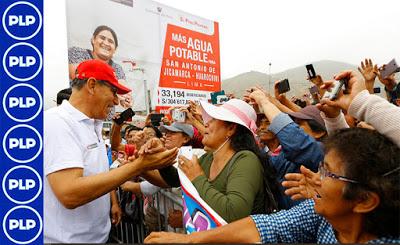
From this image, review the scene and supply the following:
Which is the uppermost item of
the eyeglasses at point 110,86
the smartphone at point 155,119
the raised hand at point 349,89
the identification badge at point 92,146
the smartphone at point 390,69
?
the smartphone at point 390,69

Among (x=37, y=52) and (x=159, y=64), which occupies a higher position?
(x=159, y=64)

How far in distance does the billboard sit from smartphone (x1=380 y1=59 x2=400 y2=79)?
311cm

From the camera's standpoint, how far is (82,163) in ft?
5.73

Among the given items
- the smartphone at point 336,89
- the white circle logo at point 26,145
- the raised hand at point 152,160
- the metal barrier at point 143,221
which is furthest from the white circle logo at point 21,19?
the metal barrier at point 143,221

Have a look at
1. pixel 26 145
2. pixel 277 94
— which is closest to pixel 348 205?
pixel 26 145

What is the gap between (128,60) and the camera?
5199 mm

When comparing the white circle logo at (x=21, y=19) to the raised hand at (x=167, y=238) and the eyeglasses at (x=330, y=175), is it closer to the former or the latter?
the raised hand at (x=167, y=238)

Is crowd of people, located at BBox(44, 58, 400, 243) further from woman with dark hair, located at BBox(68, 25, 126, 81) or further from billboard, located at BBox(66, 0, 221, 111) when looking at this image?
billboard, located at BBox(66, 0, 221, 111)

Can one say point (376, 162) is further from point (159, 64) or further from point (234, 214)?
point (159, 64)

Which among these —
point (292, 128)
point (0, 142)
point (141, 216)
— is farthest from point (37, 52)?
point (141, 216)

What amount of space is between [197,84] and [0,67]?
4.76 meters

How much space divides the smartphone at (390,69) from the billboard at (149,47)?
3.11 meters

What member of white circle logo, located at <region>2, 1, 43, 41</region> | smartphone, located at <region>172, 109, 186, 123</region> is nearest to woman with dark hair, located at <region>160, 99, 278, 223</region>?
white circle logo, located at <region>2, 1, 43, 41</region>

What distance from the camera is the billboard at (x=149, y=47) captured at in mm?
4688
